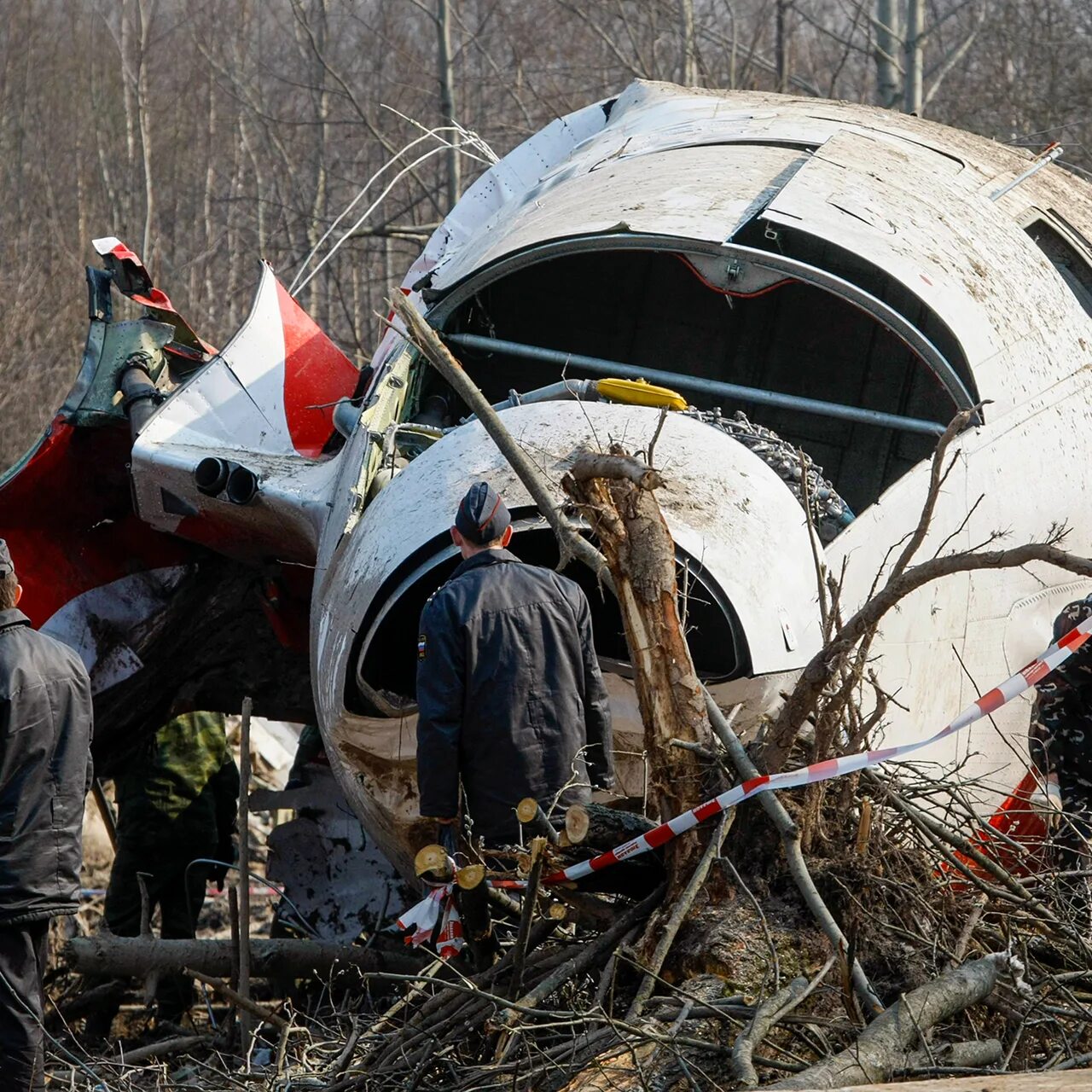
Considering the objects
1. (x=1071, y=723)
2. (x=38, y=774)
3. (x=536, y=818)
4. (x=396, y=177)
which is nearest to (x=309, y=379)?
(x=396, y=177)

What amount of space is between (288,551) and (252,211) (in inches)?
634

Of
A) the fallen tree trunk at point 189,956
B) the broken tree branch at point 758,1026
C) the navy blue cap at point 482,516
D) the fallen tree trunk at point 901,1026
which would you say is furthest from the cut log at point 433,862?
the fallen tree trunk at point 189,956

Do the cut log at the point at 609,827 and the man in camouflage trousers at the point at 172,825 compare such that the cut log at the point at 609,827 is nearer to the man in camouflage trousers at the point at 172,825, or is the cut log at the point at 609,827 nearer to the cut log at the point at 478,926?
the cut log at the point at 478,926

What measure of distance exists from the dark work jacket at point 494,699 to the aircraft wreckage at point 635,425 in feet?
0.34

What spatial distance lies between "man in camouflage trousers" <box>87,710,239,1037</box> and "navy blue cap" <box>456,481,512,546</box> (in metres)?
3.32

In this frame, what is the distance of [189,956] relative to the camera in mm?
6344

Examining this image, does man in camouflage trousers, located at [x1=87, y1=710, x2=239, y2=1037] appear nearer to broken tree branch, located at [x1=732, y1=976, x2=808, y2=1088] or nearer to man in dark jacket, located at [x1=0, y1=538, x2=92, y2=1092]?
man in dark jacket, located at [x1=0, y1=538, x2=92, y2=1092]

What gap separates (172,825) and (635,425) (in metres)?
3.91

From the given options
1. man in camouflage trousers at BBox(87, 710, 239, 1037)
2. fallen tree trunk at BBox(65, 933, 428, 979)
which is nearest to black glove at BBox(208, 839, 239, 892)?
man in camouflage trousers at BBox(87, 710, 239, 1037)

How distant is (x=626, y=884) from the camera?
4.09m

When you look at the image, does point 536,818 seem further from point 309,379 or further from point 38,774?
point 309,379

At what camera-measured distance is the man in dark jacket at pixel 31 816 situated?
484 centimetres

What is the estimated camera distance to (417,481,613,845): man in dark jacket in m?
4.72

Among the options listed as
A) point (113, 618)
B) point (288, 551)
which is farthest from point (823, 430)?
point (113, 618)
